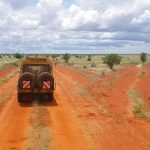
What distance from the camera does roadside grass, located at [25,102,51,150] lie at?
1309 cm

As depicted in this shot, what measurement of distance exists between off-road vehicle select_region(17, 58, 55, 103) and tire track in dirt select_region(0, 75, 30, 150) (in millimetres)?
910

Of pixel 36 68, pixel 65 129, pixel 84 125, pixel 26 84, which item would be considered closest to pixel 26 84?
pixel 26 84

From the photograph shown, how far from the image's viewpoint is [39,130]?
1559cm

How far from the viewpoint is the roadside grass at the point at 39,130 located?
1309cm

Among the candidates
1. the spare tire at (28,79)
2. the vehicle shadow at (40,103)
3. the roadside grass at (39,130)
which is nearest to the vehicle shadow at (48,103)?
the vehicle shadow at (40,103)

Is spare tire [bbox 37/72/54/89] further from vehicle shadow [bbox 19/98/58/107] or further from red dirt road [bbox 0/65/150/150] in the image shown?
red dirt road [bbox 0/65/150/150]

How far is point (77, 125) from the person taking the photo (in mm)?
17000

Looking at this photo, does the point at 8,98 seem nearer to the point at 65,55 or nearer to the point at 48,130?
the point at 48,130

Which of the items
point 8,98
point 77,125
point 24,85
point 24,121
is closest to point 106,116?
point 77,125

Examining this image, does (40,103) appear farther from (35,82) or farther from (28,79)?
(28,79)

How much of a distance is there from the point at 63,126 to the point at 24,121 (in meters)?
2.02

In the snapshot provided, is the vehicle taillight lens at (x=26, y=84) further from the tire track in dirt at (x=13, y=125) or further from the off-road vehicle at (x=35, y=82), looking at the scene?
the tire track in dirt at (x=13, y=125)

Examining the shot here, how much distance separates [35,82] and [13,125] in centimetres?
642

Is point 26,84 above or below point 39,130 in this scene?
above
